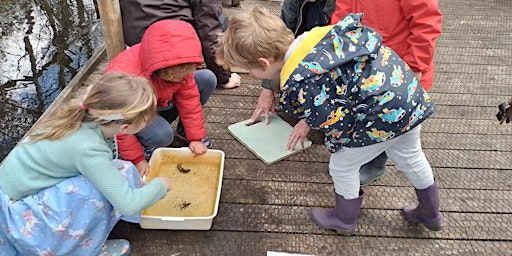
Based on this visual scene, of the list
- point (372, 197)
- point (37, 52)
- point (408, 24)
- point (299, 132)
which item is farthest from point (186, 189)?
point (37, 52)

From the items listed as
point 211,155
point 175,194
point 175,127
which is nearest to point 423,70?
point 211,155

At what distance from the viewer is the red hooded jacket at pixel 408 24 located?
5.76 feet

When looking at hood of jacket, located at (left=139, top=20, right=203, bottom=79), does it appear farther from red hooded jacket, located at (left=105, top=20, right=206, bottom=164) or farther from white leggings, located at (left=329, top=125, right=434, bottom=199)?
white leggings, located at (left=329, top=125, right=434, bottom=199)

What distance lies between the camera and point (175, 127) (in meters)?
2.61

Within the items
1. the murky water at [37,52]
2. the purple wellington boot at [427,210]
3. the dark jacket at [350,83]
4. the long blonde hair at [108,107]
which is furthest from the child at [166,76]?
the murky water at [37,52]

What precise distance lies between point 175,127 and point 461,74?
2.13 m

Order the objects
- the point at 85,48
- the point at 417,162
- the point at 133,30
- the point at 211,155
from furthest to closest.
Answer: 1. the point at 85,48
2. the point at 133,30
3. the point at 211,155
4. the point at 417,162

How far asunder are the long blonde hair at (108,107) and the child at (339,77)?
12.7 inches

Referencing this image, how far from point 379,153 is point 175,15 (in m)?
1.41

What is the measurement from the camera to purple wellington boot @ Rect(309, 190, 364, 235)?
1801mm

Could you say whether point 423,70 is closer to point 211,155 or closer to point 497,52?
point 211,155

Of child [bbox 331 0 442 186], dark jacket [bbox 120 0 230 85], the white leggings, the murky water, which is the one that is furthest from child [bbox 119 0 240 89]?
the murky water

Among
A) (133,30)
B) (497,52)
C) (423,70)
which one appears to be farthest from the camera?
(497,52)

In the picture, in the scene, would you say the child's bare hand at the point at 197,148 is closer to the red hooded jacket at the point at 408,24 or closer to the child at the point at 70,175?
the child at the point at 70,175
